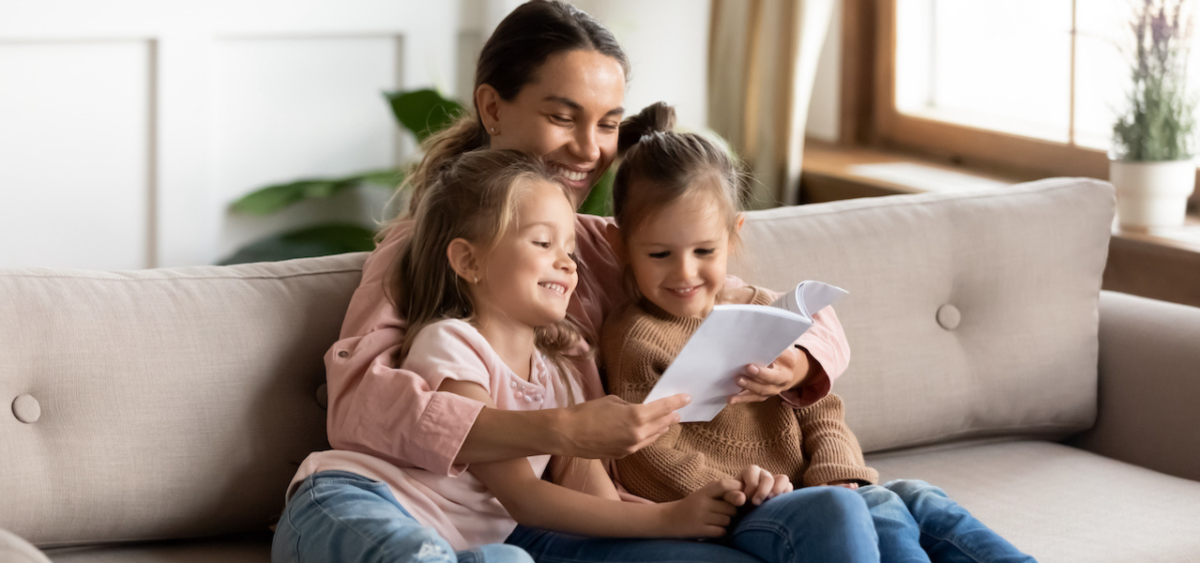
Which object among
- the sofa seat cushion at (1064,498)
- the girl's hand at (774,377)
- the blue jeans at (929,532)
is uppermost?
the girl's hand at (774,377)

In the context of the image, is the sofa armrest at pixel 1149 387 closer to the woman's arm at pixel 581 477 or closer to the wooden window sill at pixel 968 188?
the wooden window sill at pixel 968 188

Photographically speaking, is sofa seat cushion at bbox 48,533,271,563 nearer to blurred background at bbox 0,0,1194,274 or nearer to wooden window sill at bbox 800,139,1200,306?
wooden window sill at bbox 800,139,1200,306

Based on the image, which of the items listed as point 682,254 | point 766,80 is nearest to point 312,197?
point 766,80

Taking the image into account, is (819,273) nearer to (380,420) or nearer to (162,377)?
(380,420)

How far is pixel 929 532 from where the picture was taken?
1.42 m

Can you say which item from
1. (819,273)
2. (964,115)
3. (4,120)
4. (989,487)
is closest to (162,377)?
(819,273)

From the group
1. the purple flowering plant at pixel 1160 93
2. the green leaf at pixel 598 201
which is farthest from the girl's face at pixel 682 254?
the purple flowering plant at pixel 1160 93

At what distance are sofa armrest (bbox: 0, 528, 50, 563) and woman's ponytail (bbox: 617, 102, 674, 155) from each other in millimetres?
920

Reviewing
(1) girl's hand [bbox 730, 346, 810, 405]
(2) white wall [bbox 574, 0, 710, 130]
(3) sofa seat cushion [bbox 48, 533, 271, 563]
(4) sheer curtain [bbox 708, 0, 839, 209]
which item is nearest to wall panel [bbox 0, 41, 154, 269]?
(2) white wall [bbox 574, 0, 710, 130]

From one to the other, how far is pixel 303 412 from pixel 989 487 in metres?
0.99

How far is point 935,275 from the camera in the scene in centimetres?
191

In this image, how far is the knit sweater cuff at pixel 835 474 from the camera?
145cm

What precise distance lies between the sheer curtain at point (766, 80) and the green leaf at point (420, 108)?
71cm

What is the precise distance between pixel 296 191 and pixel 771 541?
2.22 m
